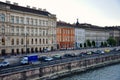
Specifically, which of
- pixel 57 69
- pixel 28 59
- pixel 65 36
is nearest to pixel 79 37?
pixel 65 36

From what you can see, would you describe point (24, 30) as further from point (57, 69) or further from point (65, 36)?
point (57, 69)

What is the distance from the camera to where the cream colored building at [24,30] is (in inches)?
2158

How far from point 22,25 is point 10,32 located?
15.4ft

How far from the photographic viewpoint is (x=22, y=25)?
6000cm

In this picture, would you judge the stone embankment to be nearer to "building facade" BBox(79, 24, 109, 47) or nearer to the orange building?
the orange building

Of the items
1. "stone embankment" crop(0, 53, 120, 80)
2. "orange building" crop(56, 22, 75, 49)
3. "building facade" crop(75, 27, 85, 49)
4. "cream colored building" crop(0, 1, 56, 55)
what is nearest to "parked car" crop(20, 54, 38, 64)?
"stone embankment" crop(0, 53, 120, 80)

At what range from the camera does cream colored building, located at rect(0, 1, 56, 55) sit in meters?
54.8

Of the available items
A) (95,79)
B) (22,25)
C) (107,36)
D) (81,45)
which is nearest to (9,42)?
(22,25)

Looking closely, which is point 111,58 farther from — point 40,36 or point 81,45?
point 81,45

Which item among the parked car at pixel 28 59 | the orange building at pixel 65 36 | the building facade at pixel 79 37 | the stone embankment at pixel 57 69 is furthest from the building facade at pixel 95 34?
the parked car at pixel 28 59

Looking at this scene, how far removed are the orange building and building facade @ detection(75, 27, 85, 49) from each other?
3019 mm

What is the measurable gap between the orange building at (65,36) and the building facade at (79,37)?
3019 millimetres

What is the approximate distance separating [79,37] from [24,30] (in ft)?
112

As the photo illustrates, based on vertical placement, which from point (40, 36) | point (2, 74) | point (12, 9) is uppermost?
point (12, 9)
